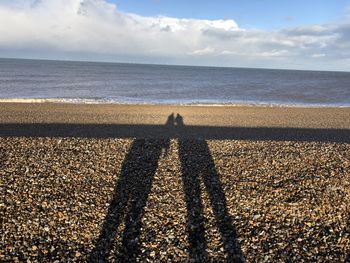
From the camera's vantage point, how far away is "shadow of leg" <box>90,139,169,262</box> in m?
5.33

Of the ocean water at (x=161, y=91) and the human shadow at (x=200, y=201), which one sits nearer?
the human shadow at (x=200, y=201)

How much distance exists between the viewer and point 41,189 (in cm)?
732

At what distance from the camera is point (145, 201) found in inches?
277

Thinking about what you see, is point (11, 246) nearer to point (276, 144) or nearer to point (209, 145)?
point (209, 145)

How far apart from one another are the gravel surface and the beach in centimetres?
2

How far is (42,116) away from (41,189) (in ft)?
46.1

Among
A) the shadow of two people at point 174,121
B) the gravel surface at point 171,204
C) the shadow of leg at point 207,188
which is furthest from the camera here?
the shadow of two people at point 174,121

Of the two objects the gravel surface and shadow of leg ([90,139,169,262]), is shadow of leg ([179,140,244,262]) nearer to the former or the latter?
the gravel surface

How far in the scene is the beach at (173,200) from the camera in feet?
17.5

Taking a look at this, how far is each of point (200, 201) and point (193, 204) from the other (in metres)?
0.21

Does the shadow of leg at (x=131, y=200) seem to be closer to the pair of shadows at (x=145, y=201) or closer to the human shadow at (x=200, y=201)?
the pair of shadows at (x=145, y=201)

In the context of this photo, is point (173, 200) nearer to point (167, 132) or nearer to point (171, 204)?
point (171, 204)

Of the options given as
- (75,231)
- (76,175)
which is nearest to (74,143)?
(76,175)

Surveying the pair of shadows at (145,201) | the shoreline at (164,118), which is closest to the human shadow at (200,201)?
the pair of shadows at (145,201)
